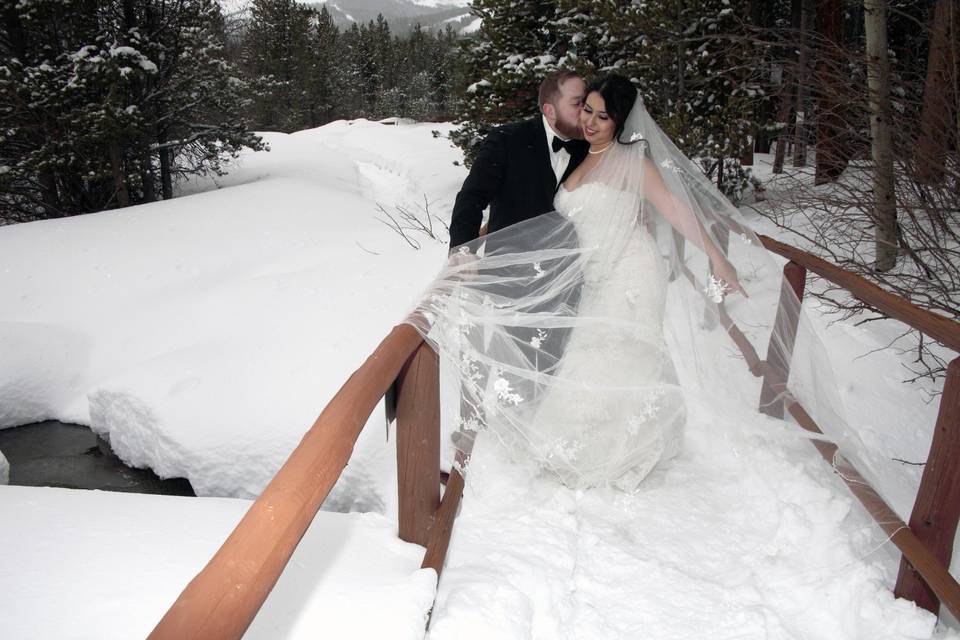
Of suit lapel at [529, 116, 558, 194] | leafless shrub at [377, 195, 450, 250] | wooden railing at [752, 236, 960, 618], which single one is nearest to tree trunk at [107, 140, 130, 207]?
leafless shrub at [377, 195, 450, 250]

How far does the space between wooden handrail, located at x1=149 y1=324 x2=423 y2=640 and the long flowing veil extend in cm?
82

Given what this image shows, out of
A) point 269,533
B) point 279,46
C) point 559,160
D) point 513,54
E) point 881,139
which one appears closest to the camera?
point 269,533

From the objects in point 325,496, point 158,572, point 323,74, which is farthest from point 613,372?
point 323,74

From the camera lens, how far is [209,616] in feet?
3.09

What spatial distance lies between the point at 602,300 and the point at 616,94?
0.87m

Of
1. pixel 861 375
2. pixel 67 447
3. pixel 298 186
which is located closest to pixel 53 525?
pixel 67 447

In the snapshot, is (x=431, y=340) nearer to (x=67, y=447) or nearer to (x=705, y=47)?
(x=67, y=447)

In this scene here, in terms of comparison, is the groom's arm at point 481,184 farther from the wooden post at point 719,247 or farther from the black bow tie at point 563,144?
the wooden post at point 719,247

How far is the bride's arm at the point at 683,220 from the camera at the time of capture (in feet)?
8.61

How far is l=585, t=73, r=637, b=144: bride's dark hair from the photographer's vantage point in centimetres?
268

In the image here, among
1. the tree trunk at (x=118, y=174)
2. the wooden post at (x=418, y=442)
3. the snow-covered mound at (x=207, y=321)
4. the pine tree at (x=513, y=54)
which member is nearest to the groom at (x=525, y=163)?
the wooden post at (x=418, y=442)

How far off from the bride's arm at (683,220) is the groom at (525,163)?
0.37m

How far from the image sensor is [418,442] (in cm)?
208

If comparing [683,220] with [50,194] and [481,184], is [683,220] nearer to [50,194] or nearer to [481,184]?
[481,184]
